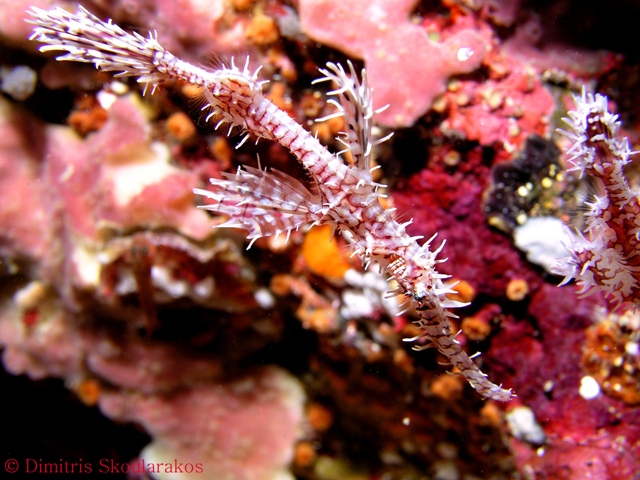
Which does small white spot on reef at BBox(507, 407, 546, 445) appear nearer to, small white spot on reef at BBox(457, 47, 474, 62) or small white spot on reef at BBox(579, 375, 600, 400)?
small white spot on reef at BBox(579, 375, 600, 400)

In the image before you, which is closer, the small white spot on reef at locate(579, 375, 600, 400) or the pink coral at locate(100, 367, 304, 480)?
the small white spot on reef at locate(579, 375, 600, 400)

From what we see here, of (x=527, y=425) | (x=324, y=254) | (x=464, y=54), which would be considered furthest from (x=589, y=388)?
(x=464, y=54)

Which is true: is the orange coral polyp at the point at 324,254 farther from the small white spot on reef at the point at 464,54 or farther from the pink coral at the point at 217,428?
the pink coral at the point at 217,428

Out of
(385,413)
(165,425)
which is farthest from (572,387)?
(165,425)

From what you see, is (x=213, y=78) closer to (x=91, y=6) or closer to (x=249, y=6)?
(x=249, y=6)

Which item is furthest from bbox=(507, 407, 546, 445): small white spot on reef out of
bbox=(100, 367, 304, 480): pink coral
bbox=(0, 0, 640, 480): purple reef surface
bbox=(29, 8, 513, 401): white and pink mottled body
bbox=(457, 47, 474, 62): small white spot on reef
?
bbox=(457, 47, 474, 62): small white spot on reef

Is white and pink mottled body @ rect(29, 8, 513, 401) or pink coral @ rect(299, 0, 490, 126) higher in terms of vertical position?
pink coral @ rect(299, 0, 490, 126)

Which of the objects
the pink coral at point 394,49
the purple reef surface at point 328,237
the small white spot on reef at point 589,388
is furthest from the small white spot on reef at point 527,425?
the pink coral at point 394,49
